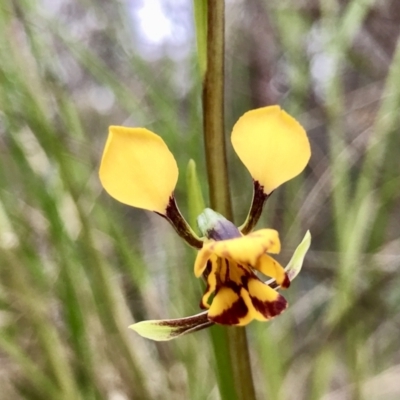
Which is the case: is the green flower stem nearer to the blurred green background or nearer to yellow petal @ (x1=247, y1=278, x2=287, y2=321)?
yellow petal @ (x1=247, y1=278, x2=287, y2=321)

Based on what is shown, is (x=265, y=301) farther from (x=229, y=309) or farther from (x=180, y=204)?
(x=180, y=204)

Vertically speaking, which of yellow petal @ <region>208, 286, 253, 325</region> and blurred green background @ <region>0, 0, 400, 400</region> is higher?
blurred green background @ <region>0, 0, 400, 400</region>

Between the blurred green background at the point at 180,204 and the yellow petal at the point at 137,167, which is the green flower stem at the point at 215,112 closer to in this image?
the yellow petal at the point at 137,167

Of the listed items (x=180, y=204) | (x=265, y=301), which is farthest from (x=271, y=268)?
(x=180, y=204)

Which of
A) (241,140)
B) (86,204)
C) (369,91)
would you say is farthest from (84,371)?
(369,91)

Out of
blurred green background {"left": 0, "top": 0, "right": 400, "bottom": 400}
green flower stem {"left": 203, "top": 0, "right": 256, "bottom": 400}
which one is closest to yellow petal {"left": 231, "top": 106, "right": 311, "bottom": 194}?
green flower stem {"left": 203, "top": 0, "right": 256, "bottom": 400}

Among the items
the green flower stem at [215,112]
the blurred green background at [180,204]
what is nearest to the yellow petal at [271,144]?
the green flower stem at [215,112]

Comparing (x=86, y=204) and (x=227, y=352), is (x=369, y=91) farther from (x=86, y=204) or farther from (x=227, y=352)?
(x=227, y=352)
